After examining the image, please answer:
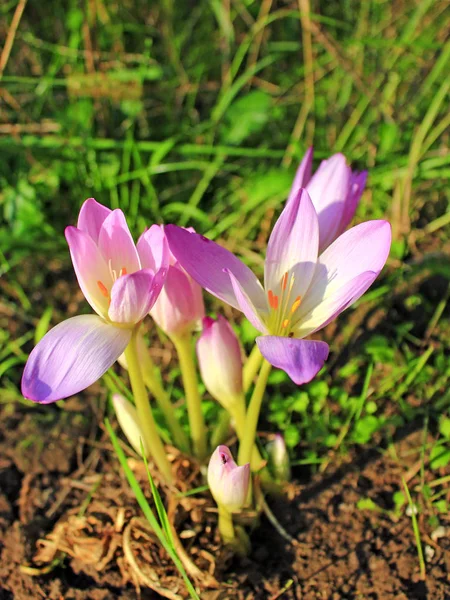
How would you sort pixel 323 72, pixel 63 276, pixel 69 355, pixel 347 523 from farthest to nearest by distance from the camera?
pixel 323 72 < pixel 63 276 < pixel 347 523 < pixel 69 355

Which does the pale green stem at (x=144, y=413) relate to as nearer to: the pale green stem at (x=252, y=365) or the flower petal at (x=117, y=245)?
the flower petal at (x=117, y=245)

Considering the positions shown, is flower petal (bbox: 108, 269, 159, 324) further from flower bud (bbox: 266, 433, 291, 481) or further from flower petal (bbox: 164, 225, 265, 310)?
flower bud (bbox: 266, 433, 291, 481)

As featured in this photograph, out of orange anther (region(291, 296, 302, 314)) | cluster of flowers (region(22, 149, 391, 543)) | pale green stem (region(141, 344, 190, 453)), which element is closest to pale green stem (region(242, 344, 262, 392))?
cluster of flowers (region(22, 149, 391, 543))

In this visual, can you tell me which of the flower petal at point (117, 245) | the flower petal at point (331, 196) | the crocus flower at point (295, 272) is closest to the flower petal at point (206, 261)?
the crocus flower at point (295, 272)

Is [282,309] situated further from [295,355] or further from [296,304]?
[295,355]

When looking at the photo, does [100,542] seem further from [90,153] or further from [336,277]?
[90,153]

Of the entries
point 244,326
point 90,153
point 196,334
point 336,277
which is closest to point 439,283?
point 244,326
